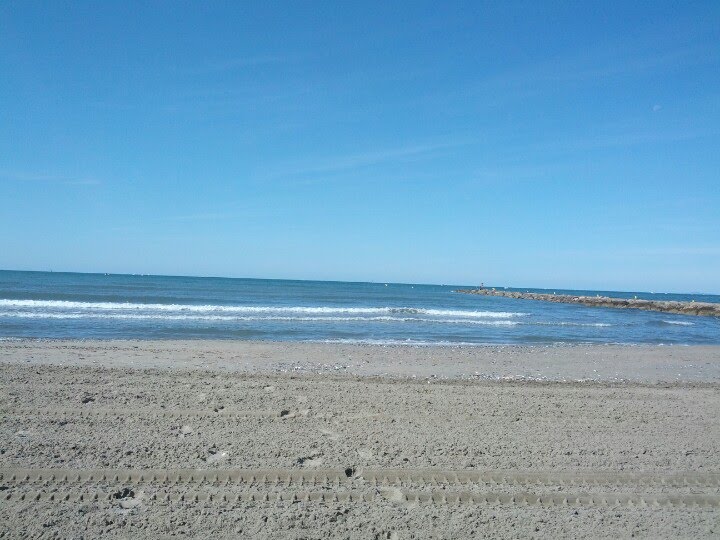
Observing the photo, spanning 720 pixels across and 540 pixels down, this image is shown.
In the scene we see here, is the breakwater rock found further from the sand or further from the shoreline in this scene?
the sand

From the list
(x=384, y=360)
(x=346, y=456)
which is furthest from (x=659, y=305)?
(x=346, y=456)

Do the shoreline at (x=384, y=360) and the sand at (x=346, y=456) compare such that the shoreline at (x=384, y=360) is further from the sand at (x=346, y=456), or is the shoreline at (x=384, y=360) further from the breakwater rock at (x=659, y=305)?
the breakwater rock at (x=659, y=305)

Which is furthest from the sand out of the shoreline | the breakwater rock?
the breakwater rock

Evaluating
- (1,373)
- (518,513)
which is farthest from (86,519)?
(1,373)

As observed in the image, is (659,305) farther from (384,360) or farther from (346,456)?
(346,456)

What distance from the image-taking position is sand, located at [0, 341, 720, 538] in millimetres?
3908

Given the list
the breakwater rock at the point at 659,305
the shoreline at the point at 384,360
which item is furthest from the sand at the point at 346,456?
the breakwater rock at the point at 659,305

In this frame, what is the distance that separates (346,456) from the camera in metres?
5.05

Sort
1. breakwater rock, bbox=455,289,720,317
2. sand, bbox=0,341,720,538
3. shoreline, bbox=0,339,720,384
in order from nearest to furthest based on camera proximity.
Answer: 1. sand, bbox=0,341,720,538
2. shoreline, bbox=0,339,720,384
3. breakwater rock, bbox=455,289,720,317

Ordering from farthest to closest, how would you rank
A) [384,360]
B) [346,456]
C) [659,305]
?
[659,305], [384,360], [346,456]

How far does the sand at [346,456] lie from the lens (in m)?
3.91

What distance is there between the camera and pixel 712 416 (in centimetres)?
729

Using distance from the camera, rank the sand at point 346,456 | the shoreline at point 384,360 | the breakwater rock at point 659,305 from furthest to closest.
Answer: the breakwater rock at point 659,305
the shoreline at point 384,360
the sand at point 346,456

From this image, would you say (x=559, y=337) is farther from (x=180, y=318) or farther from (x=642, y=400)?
(x=180, y=318)
